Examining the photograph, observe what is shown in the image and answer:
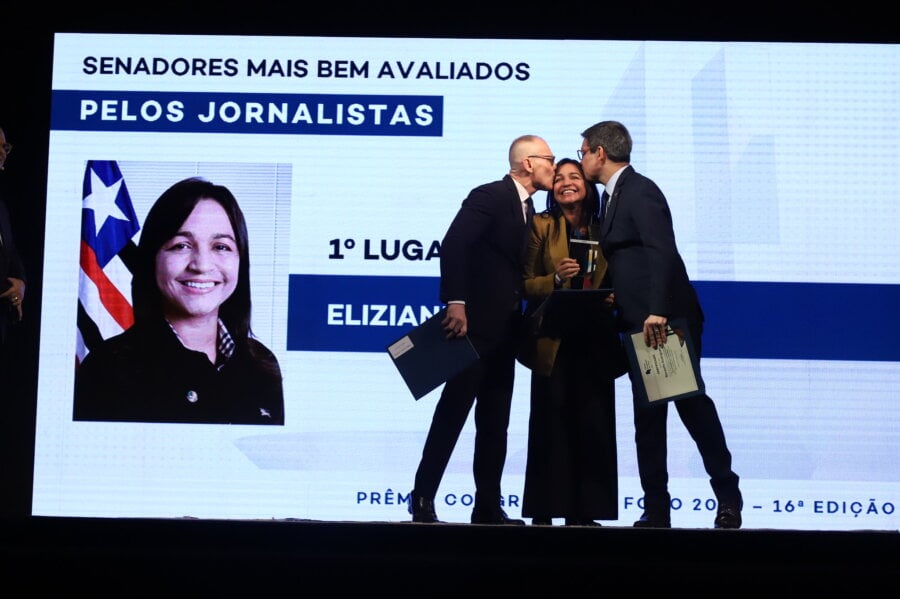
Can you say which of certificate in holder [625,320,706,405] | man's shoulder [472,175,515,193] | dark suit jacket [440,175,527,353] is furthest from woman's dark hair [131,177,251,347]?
certificate in holder [625,320,706,405]

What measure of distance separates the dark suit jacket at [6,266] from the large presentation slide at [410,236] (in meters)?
0.12

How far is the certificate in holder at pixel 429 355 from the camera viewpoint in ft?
16.3

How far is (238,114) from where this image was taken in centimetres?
517

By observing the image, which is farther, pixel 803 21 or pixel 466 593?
pixel 803 21

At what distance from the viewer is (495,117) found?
5.16m

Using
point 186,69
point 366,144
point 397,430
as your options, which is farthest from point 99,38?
point 397,430

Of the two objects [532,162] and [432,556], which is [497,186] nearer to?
[532,162]

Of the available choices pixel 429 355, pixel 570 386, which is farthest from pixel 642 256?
pixel 429 355

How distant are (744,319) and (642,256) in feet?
1.52

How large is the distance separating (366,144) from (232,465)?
1.23m

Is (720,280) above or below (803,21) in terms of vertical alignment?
below

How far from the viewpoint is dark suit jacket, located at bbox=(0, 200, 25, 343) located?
5.08 metres

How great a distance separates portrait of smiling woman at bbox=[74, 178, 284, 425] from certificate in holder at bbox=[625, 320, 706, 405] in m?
1.25

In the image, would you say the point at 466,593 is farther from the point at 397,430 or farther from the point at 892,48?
the point at 892,48
